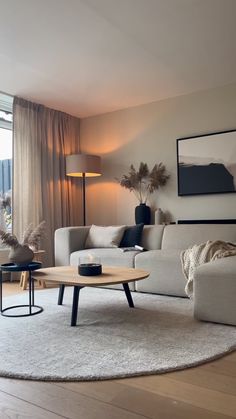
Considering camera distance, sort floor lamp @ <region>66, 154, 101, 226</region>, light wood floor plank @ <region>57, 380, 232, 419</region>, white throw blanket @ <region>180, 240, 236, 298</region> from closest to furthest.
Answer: light wood floor plank @ <region>57, 380, 232, 419</region>, white throw blanket @ <region>180, 240, 236, 298</region>, floor lamp @ <region>66, 154, 101, 226</region>

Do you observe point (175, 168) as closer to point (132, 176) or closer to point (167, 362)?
point (132, 176)

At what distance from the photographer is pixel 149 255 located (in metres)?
3.54

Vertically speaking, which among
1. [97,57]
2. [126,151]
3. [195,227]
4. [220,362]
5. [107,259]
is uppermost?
[97,57]

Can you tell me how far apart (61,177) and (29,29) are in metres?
2.51

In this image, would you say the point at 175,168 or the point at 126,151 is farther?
the point at 126,151

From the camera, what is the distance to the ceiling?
2715 millimetres

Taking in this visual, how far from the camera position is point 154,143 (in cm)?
491

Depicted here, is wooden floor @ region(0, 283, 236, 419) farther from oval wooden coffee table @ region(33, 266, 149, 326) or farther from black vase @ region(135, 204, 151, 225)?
black vase @ region(135, 204, 151, 225)

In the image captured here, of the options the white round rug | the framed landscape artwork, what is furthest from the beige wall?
the white round rug

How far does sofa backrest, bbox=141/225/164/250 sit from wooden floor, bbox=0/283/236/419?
94.3 inches

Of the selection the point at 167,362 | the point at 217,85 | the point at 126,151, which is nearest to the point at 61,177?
the point at 126,151

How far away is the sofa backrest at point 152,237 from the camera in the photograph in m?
4.14

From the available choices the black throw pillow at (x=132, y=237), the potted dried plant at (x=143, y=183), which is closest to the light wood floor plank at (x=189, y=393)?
the black throw pillow at (x=132, y=237)

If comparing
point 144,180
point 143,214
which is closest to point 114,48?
point 144,180
